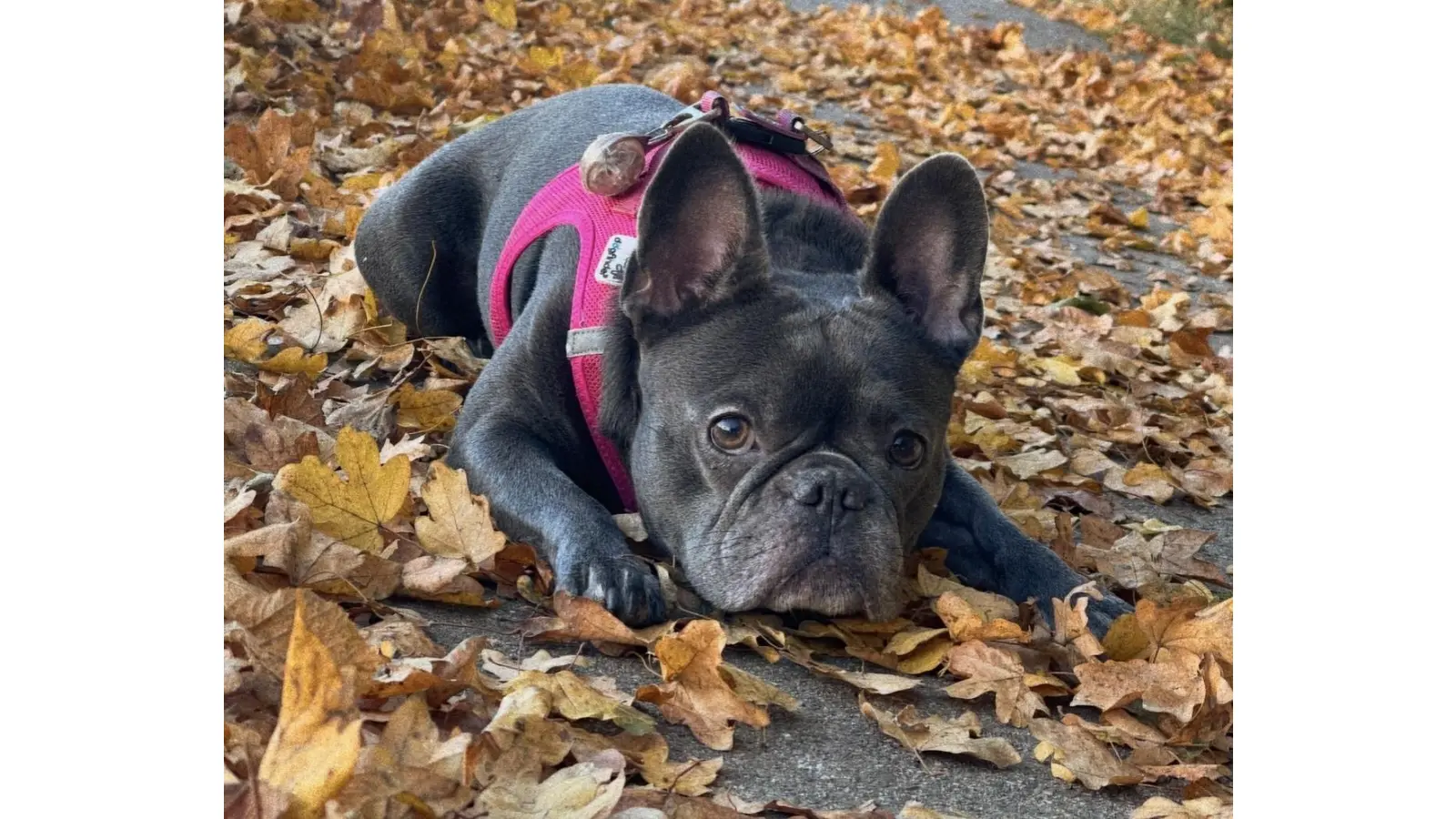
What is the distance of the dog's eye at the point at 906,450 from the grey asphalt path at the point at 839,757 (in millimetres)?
409

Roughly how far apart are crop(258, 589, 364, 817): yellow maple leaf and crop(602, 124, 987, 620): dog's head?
3.36ft

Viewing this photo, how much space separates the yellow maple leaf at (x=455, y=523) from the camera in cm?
253

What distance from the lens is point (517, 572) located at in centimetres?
257

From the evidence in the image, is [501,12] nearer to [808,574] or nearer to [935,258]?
[935,258]

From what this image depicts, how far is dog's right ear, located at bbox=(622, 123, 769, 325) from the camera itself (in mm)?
2584

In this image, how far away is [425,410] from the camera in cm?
333

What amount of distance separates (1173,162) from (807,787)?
145 inches

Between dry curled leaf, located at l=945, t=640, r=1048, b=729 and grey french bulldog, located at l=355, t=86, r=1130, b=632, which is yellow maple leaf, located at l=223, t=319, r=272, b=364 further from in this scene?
dry curled leaf, located at l=945, t=640, r=1048, b=729

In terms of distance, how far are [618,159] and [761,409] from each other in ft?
2.68

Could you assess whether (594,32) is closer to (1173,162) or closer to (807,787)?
(1173,162)

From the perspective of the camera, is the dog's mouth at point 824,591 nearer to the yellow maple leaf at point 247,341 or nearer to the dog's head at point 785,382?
the dog's head at point 785,382

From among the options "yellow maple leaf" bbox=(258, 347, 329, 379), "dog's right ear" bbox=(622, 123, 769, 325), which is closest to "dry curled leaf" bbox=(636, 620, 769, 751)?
"dog's right ear" bbox=(622, 123, 769, 325)

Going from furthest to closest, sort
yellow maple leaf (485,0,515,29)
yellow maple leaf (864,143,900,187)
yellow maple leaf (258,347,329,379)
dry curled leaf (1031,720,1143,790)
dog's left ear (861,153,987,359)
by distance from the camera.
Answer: yellow maple leaf (864,143,900,187), yellow maple leaf (485,0,515,29), yellow maple leaf (258,347,329,379), dog's left ear (861,153,987,359), dry curled leaf (1031,720,1143,790)

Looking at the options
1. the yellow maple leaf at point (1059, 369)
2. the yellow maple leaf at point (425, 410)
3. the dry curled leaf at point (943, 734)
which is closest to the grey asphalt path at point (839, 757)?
the dry curled leaf at point (943, 734)
